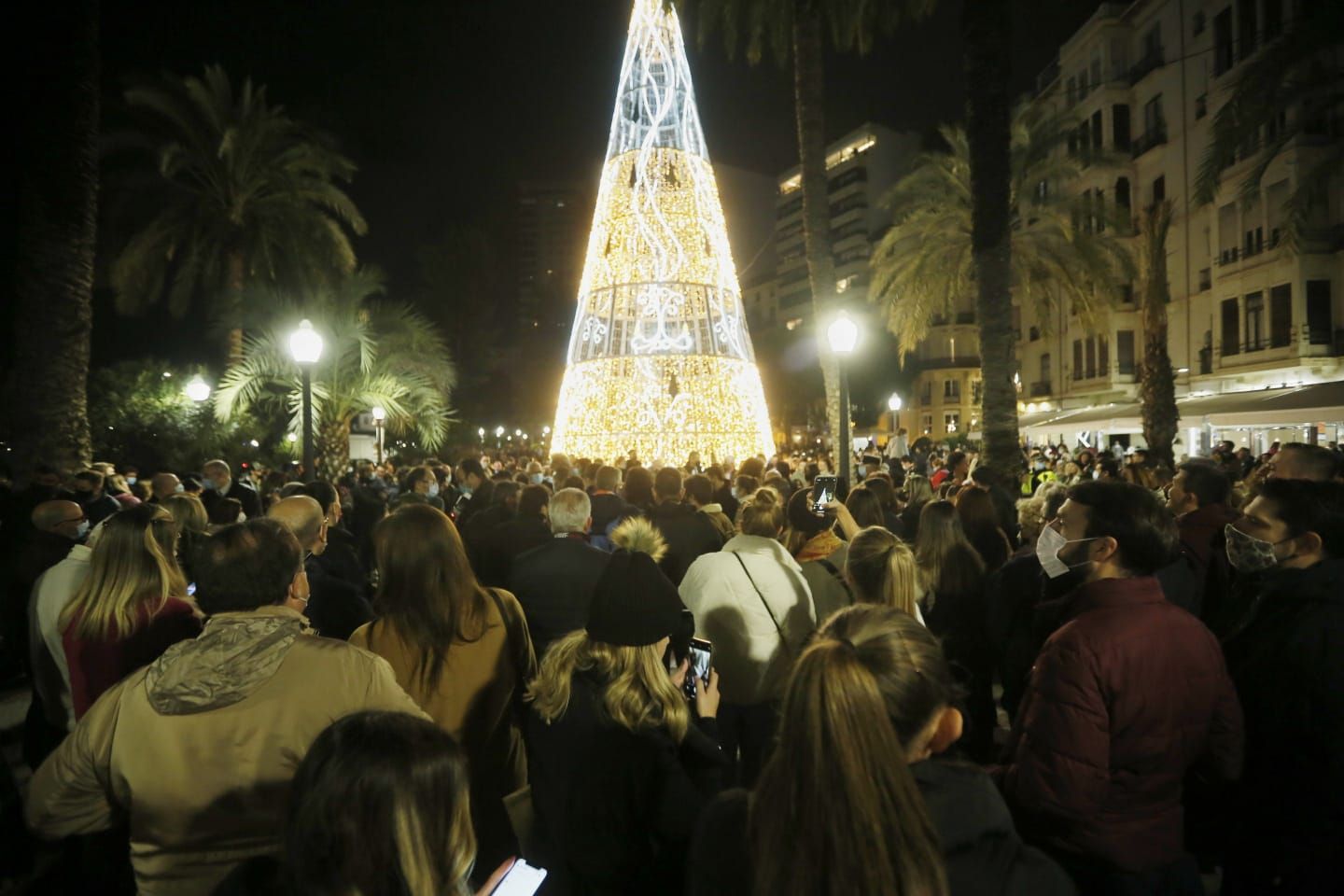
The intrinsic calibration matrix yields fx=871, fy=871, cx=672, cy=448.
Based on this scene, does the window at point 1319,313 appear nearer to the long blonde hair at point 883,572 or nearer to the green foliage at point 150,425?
the long blonde hair at point 883,572

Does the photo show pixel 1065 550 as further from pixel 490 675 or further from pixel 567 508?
pixel 567 508

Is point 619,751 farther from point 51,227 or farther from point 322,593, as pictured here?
point 51,227

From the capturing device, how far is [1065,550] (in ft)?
9.62

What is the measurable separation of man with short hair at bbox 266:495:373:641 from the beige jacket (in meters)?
2.08

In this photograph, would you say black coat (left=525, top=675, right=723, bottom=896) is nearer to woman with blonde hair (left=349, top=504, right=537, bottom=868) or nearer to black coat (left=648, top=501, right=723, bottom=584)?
woman with blonde hair (left=349, top=504, right=537, bottom=868)

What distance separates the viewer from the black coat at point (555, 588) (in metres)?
4.68

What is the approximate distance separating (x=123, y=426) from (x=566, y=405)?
9.49 m

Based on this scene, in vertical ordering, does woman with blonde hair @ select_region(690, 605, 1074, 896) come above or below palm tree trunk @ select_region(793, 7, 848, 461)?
below

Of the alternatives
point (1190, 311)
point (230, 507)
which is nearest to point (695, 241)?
point (230, 507)

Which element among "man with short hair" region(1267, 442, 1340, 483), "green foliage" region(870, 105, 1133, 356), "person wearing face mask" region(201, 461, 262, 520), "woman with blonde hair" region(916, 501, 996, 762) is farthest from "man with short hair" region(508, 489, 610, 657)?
"green foliage" region(870, 105, 1133, 356)

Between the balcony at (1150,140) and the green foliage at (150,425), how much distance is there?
3311cm

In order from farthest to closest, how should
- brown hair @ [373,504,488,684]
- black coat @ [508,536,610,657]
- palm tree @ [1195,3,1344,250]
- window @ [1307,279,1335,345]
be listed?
1. window @ [1307,279,1335,345]
2. palm tree @ [1195,3,1344,250]
3. black coat @ [508,536,610,657]
4. brown hair @ [373,504,488,684]

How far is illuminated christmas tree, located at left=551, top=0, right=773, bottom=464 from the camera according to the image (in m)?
18.0

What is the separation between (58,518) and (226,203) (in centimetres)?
1925
